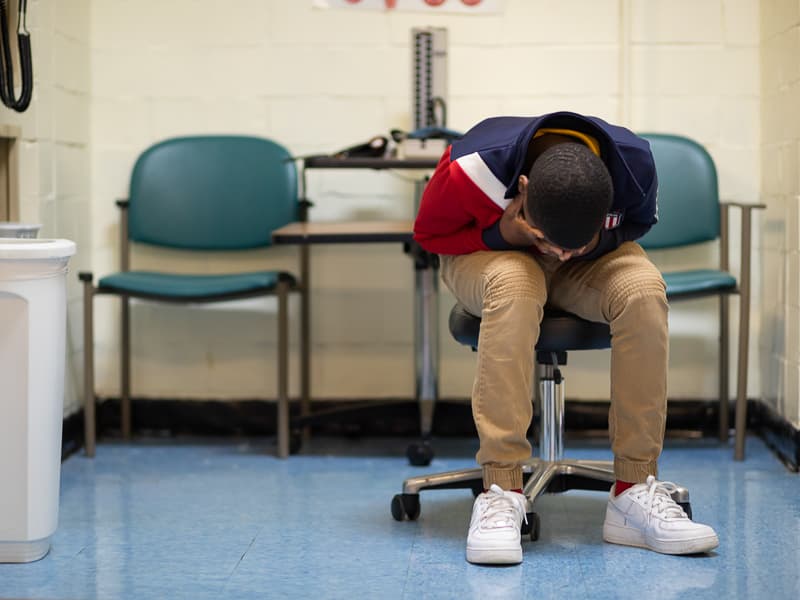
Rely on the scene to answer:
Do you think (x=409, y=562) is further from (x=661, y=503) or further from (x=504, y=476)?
(x=661, y=503)

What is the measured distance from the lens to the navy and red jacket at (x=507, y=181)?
2170mm

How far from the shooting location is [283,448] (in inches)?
→ 126

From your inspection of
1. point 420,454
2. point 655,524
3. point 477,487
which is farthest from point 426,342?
point 655,524

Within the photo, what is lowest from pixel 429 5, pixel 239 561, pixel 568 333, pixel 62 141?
pixel 239 561

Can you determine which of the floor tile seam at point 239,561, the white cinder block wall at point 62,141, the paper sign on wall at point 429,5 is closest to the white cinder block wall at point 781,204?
the paper sign on wall at point 429,5

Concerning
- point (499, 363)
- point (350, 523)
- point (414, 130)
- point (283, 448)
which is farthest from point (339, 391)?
point (499, 363)

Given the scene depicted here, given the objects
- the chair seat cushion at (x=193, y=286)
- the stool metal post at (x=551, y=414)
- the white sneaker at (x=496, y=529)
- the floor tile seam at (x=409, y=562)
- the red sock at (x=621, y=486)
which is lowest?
the floor tile seam at (x=409, y=562)

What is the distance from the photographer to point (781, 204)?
3221 millimetres

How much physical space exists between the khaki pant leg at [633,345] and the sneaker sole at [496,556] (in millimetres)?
298

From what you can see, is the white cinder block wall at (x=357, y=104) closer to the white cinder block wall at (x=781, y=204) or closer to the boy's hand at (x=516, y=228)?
the white cinder block wall at (x=781, y=204)

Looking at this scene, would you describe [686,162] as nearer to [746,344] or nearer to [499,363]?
[746,344]

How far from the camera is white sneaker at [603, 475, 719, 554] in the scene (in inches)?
85.6

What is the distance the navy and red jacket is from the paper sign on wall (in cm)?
121

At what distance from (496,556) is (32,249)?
103 centimetres
